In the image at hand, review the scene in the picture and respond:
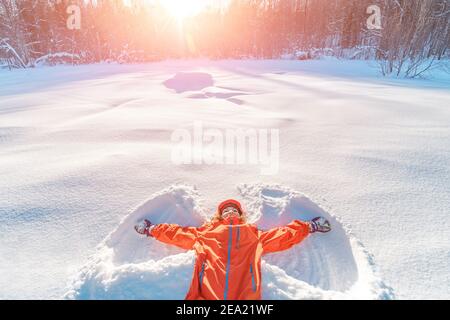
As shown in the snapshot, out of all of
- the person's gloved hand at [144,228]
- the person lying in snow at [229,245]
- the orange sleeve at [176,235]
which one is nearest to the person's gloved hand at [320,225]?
the person lying in snow at [229,245]

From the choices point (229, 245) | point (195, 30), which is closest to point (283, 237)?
point (229, 245)

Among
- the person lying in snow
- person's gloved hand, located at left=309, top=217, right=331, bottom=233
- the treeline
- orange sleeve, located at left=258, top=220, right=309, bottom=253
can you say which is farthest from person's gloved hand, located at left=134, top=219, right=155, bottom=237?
the treeline

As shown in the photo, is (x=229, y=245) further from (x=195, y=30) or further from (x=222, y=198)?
(x=195, y=30)

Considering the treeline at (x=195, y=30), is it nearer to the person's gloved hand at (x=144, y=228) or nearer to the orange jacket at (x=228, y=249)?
the person's gloved hand at (x=144, y=228)

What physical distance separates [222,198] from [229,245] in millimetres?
494

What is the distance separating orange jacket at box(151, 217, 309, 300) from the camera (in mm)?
1276

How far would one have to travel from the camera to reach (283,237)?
1.57 metres

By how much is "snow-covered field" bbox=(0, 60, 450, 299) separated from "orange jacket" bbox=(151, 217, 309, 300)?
2.8 inches

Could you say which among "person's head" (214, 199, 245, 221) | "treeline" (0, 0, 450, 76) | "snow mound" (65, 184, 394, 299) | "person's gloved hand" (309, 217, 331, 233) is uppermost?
"treeline" (0, 0, 450, 76)

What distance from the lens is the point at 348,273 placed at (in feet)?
4.75

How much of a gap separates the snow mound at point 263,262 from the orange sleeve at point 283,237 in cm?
8

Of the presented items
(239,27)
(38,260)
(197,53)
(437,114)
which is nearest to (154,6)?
(197,53)

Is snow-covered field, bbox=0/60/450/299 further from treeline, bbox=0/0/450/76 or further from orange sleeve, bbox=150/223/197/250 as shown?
treeline, bbox=0/0/450/76
